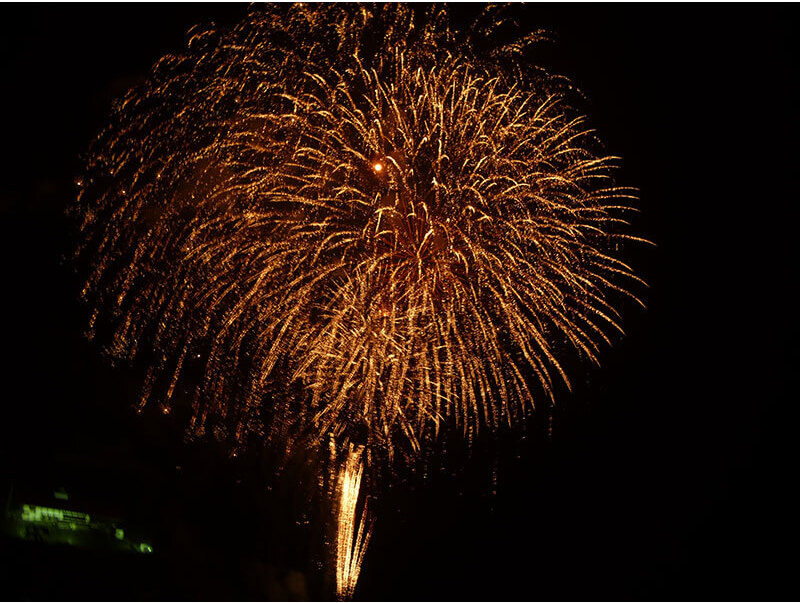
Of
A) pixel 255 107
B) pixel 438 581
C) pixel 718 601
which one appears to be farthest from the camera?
pixel 438 581

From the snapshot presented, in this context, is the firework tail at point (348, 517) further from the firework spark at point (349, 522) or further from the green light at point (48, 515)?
the green light at point (48, 515)

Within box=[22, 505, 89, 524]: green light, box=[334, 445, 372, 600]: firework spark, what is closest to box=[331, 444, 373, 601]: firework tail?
box=[334, 445, 372, 600]: firework spark

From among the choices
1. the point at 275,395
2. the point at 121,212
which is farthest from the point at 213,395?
the point at 121,212

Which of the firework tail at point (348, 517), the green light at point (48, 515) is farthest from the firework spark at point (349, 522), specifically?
the green light at point (48, 515)

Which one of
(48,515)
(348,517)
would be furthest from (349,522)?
(48,515)

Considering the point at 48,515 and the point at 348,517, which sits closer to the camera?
the point at 48,515

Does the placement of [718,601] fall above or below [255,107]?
below

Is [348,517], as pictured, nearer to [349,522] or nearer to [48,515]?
[349,522]

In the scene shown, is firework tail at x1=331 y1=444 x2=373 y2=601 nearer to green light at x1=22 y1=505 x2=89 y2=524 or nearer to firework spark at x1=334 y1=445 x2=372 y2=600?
firework spark at x1=334 y1=445 x2=372 y2=600

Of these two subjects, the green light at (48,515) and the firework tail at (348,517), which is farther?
the firework tail at (348,517)

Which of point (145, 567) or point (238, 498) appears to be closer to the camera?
point (145, 567)

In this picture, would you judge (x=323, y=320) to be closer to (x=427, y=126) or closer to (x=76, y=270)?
(x=427, y=126)
